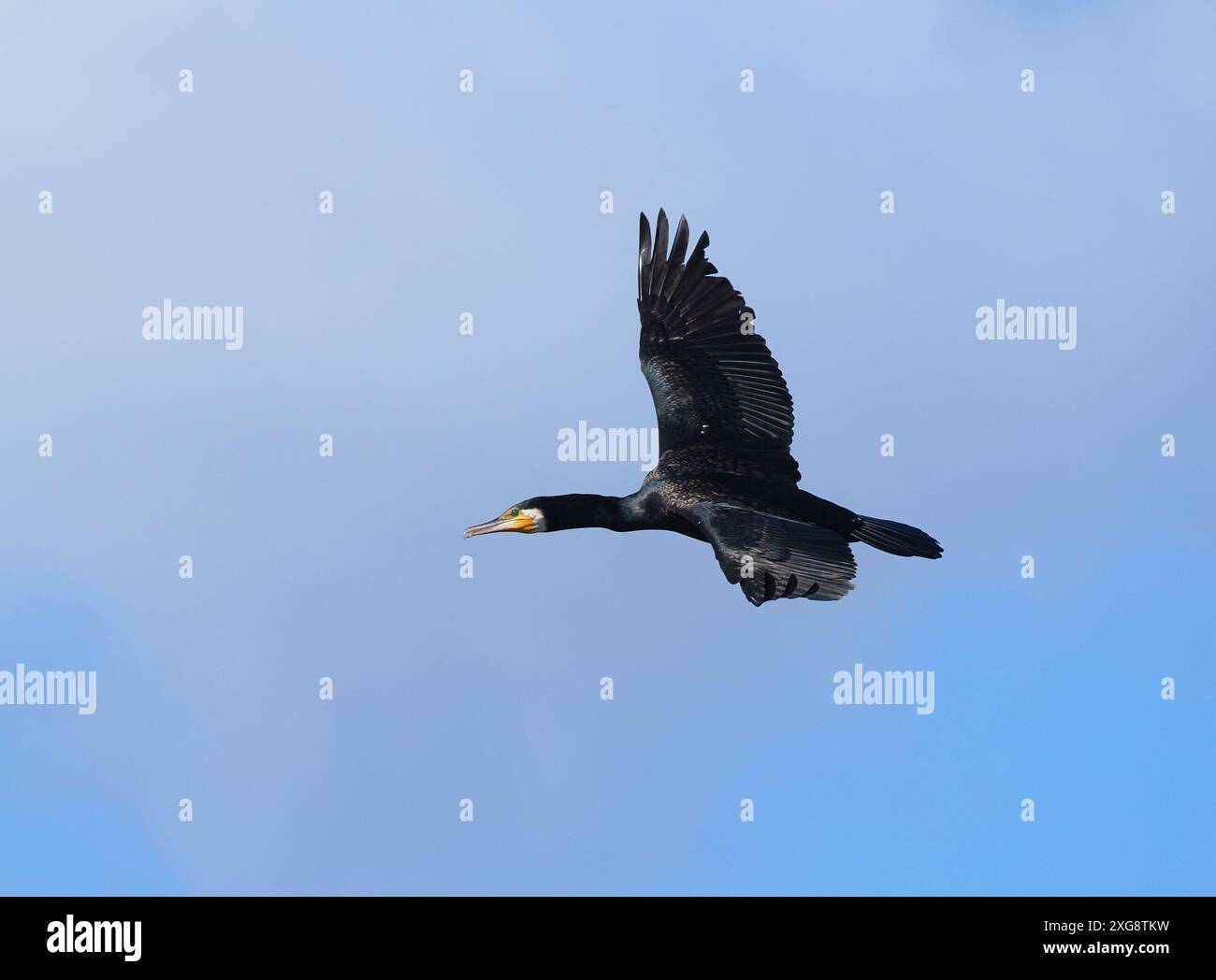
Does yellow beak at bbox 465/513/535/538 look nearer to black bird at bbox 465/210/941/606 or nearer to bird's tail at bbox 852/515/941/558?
black bird at bbox 465/210/941/606

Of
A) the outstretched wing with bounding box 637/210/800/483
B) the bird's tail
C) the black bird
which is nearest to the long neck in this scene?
the black bird

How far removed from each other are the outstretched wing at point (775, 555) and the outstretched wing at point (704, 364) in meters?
1.17

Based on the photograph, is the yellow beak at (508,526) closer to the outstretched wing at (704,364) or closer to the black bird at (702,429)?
the black bird at (702,429)

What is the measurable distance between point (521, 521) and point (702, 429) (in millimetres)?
1762

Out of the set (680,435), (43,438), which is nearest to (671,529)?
(680,435)

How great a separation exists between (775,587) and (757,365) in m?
3.18

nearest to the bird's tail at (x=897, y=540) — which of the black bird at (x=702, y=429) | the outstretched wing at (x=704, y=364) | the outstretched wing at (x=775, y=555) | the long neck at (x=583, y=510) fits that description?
the black bird at (x=702, y=429)

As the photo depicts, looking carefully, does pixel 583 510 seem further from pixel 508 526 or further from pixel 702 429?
pixel 702 429

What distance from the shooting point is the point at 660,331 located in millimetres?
16828

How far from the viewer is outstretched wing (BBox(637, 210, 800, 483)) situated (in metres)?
16.3

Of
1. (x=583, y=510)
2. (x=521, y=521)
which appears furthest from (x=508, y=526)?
(x=583, y=510)

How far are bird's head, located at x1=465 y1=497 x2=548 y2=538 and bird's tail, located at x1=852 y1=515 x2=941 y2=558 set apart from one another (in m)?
2.78

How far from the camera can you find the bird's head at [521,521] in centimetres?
1658

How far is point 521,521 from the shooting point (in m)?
16.6
